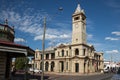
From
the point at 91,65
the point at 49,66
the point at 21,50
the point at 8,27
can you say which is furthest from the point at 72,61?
the point at 21,50

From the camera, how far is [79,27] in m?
72.6

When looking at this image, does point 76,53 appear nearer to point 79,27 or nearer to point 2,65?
point 79,27

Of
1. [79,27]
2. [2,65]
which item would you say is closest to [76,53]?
[79,27]

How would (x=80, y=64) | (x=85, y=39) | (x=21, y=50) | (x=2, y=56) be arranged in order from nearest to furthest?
(x=21, y=50) < (x=2, y=56) < (x=80, y=64) < (x=85, y=39)

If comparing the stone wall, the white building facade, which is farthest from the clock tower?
the stone wall

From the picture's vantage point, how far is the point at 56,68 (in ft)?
264

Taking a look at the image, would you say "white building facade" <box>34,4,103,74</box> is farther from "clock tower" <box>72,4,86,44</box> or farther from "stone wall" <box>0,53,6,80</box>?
"stone wall" <box>0,53,6,80</box>

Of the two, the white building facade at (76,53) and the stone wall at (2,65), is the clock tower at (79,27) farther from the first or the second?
the stone wall at (2,65)

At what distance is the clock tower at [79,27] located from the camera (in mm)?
71938

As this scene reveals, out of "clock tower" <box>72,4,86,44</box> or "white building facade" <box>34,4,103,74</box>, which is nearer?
"white building facade" <box>34,4,103,74</box>

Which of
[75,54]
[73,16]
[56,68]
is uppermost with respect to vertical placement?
[73,16]

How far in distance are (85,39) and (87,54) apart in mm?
5827

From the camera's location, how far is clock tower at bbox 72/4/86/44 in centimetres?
7194

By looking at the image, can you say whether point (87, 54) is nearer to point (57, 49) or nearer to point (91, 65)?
→ point (91, 65)
